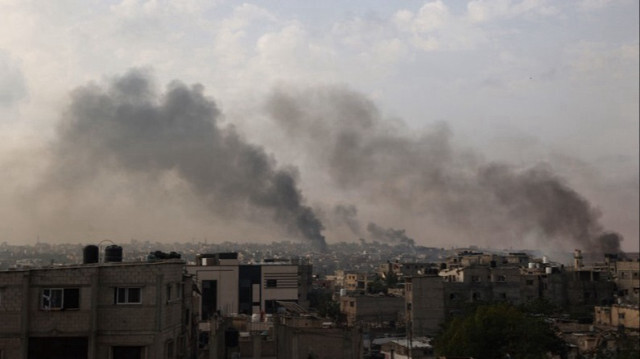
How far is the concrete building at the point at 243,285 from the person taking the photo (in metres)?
48.5

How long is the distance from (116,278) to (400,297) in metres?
38.6

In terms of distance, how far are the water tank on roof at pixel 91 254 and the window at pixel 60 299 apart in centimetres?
374

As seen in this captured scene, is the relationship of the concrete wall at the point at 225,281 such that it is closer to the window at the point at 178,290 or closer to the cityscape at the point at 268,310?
the cityscape at the point at 268,310

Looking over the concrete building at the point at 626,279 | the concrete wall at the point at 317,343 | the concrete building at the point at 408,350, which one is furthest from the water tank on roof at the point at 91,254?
the concrete building at the point at 626,279

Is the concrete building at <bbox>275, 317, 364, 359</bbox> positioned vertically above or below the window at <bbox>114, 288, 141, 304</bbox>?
below

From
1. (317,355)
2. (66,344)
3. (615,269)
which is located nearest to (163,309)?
(66,344)

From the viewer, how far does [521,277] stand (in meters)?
52.4

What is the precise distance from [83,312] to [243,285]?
116ft

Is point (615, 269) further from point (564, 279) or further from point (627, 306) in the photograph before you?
point (627, 306)

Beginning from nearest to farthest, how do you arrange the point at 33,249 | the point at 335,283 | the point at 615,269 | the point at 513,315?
the point at 513,315, the point at 615,269, the point at 335,283, the point at 33,249

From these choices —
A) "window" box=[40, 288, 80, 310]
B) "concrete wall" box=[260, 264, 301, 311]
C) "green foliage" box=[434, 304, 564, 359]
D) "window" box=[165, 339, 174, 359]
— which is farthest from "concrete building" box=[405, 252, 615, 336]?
"window" box=[40, 288, 80, 310]

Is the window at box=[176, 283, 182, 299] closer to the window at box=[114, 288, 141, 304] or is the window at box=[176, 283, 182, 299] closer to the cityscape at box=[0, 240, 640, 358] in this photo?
the cityscape at box=[0, 240, 640, 358]

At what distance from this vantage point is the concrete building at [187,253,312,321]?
4853 centimetres

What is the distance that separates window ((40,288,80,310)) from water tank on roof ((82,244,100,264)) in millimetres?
3744
